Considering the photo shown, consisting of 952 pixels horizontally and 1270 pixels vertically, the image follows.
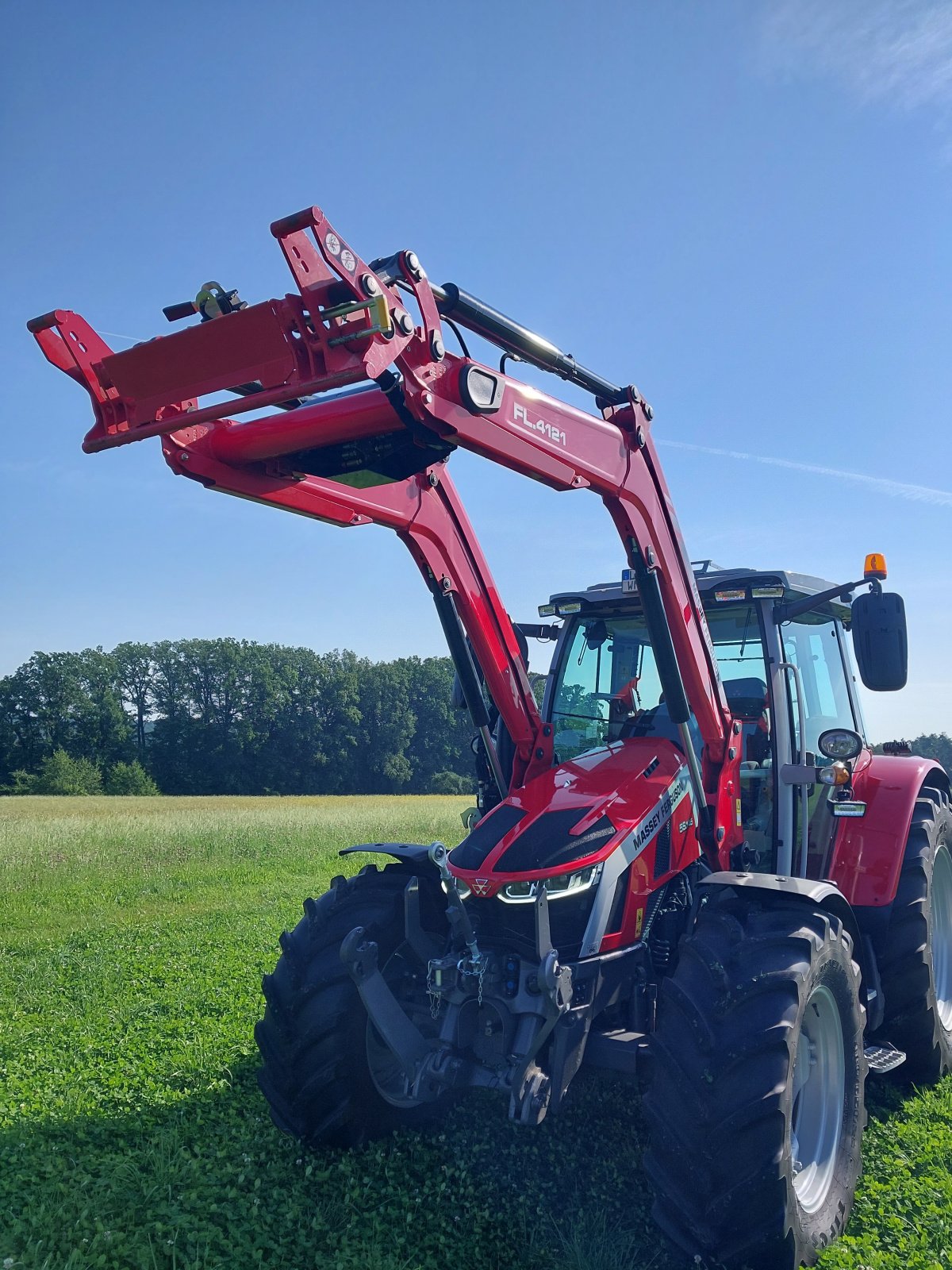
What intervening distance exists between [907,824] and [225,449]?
416 centimetres

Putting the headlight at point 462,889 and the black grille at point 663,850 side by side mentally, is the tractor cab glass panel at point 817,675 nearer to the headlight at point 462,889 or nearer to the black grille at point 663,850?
the black grille at point 663,850

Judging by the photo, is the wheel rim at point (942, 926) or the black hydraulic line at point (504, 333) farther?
the wheel rim at point (942, 926)

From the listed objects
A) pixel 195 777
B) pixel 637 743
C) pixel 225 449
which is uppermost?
pixel 225 449

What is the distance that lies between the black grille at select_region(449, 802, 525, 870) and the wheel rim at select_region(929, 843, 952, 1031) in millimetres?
3030

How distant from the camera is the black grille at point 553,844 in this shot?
3773 millimetres

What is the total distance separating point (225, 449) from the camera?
3.60 metres

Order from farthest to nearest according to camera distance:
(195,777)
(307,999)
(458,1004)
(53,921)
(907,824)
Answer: (195,777) → (53,921) → (907,824) → (307,999) → (458,1004)

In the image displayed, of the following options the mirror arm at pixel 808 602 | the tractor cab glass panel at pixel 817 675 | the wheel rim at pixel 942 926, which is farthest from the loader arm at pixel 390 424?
the wheel rim at pixel 942 926

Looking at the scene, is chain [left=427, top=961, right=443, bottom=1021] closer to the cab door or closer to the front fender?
the cab door

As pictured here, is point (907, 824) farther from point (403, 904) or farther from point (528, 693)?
point (403, 904)

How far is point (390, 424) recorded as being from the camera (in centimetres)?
336

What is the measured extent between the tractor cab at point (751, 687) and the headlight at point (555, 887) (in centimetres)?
95

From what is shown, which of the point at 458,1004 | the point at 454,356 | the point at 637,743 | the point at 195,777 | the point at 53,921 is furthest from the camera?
the point at 195,777

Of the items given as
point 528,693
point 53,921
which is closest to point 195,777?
point 53,921
